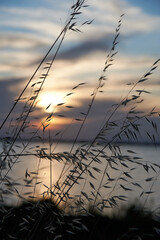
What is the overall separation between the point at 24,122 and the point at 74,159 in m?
0.52

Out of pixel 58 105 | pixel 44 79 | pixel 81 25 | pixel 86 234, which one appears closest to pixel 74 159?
pixel 58 105

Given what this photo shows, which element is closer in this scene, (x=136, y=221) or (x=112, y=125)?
(x=112, y=125)

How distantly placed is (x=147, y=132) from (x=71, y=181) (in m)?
0.66

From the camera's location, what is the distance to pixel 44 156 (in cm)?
198

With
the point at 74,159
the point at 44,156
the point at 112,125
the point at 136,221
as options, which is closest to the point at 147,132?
the point at 112,125

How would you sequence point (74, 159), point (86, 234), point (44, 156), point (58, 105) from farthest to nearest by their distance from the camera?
point (86, 234) → point (58, 105) → point (74, 159) → point (44, 156)

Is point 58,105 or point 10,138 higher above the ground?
point 58,105

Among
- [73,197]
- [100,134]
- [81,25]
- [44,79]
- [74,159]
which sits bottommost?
[73,197]

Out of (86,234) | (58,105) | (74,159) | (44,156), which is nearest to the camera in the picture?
(44,156)

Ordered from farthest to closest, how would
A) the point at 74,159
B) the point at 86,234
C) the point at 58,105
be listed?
the point at 86,234 < the point at 58,105 < the point at 74,159

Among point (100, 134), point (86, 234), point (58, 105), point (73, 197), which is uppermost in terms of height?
point (58, 105)

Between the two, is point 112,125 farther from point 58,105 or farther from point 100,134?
point 58,105

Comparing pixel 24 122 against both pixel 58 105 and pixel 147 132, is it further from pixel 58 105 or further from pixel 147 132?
pixel 147 132

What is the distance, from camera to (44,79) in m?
2.29
